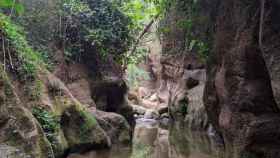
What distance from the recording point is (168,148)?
12.0 metres

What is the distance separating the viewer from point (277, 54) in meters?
6.55

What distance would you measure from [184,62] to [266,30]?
542 inches

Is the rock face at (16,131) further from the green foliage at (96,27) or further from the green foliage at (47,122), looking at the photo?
the green foliage at (96,27)

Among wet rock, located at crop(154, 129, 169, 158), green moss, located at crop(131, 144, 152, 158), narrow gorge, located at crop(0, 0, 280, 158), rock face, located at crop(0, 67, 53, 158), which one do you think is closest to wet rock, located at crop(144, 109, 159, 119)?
narrow gorge, located at crop(0, 0, 280, 158)

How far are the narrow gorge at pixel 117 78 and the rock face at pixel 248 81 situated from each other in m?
0.02

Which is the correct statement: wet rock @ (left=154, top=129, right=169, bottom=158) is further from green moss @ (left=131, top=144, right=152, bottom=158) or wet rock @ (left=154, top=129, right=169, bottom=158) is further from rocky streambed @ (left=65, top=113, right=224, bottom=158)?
green moss @ (left=131, top=144, right=152, bottom=158)

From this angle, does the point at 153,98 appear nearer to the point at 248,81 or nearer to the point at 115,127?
the point at 115,127

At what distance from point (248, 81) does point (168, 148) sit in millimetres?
4616

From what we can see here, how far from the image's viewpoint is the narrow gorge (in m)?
6.95

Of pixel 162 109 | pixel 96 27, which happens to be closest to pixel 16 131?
pixel 96 27

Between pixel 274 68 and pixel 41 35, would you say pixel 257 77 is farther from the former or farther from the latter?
pixel 41 35

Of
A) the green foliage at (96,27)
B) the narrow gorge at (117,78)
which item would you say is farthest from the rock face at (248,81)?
the green foliage at (96,27)

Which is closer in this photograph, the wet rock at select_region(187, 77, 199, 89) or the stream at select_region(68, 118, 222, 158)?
the stream at select_region(68, 118, 222, 158)

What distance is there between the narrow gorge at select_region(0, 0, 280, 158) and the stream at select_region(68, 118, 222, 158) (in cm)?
3
